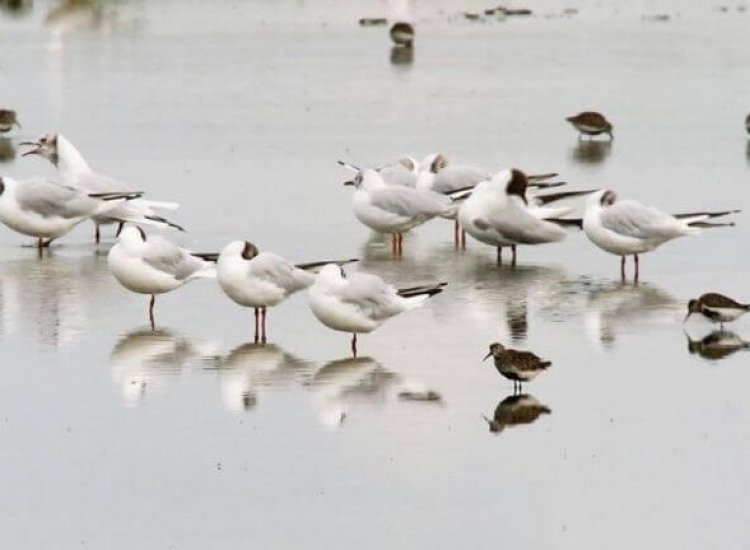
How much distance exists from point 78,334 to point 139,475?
4.17 m

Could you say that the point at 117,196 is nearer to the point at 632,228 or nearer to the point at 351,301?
the point at 632,228

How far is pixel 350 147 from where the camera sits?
27453mm

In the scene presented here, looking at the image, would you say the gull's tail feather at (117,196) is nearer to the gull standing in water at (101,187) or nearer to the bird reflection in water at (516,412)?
the gull standing in water at (101,187)

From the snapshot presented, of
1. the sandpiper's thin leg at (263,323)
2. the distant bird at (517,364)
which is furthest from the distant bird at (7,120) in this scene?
the distant bird at (517,364)

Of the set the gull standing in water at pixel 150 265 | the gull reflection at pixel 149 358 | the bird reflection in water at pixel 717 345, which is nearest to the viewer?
the gull reflection at pixel 149 358

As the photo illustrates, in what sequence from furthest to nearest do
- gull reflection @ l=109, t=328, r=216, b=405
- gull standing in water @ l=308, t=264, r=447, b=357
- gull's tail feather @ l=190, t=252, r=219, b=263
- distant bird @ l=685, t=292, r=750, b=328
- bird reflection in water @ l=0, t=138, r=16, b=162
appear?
1. bird reflection in water @ l=0, t=138, r=16, b=162
2. gull's tail feather @ l=190, t=252, r=219, b=263
3. distant bird @ l=685, t=292, r=750, b=328
4. gull standing in water @ l=308, t=264, r=447, b=357
5. gull reflection @ l=109, t=328, r=216, b=405

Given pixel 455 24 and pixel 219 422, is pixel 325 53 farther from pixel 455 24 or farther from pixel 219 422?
pixel 219 422

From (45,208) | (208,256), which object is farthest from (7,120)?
(208,256)

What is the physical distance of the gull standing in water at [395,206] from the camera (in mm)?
20062

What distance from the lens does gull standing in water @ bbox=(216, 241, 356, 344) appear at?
52.0 ft

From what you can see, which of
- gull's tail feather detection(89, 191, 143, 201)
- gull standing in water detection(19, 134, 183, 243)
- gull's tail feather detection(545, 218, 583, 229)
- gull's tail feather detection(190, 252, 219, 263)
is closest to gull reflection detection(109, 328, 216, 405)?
gull's tail feather detection(190, 252, 219, 263)

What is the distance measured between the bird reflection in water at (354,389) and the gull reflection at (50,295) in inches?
90.2

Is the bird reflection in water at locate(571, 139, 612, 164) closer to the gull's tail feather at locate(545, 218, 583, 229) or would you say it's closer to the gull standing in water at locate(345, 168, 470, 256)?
the gull standing in water at locate(345, 168, 470, 256)

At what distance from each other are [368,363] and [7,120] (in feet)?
50.6
